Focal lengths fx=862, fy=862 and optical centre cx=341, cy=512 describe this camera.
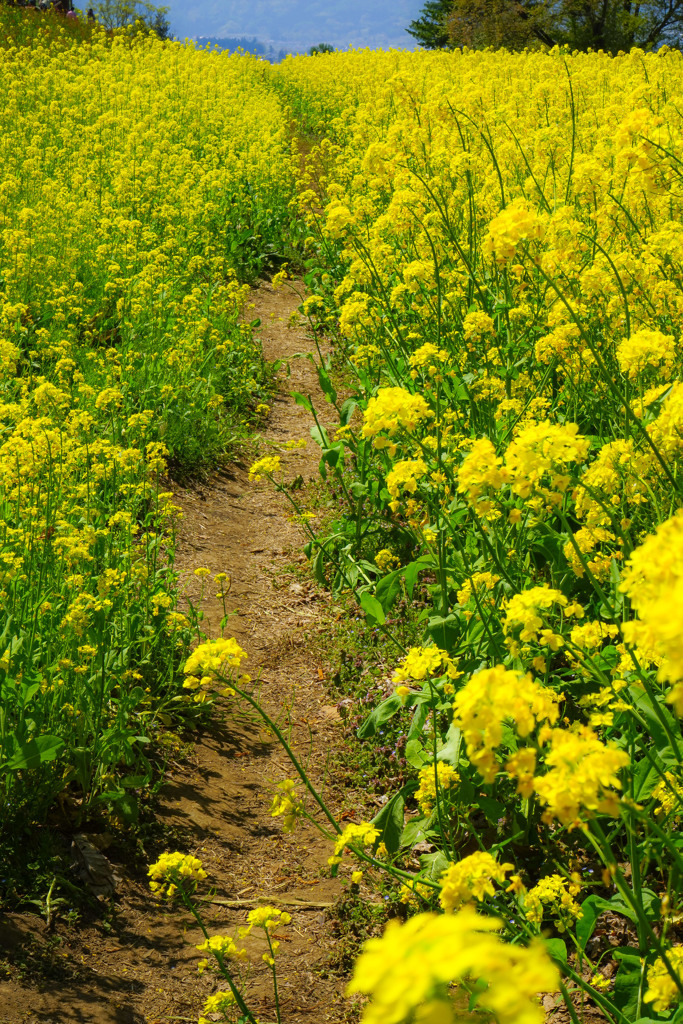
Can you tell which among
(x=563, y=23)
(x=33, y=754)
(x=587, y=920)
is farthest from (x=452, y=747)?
(x=563, y=23)

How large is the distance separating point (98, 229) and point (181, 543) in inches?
144

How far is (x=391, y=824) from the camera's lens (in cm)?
269

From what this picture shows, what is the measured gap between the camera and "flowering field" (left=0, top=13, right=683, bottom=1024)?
150 cm


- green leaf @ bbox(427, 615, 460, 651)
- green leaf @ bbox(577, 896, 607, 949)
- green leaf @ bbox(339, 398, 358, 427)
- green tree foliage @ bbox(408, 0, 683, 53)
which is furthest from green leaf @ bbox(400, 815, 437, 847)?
green tree foliage @ bbox(408, 0, 683, 53)

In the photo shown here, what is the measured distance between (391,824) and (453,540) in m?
1.27

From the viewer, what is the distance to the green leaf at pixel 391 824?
267 cm

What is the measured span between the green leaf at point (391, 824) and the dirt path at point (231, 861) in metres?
0.41

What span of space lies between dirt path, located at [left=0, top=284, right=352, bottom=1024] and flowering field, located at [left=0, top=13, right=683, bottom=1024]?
15 cm

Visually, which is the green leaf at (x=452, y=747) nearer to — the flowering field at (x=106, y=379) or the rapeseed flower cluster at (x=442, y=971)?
the flowering field at (x=106, y=379)

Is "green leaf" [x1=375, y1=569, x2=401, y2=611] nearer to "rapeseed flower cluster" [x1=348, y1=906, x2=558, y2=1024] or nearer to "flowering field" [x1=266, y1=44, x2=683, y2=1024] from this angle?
"flowering field" [x1=266, y1=44, x2=683, y2=1024]

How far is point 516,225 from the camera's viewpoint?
8.12ft

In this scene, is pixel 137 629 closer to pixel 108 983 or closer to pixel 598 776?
pixel 108 983

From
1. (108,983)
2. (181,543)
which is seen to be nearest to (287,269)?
(181,543)

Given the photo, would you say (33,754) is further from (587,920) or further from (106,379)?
(106,379)
